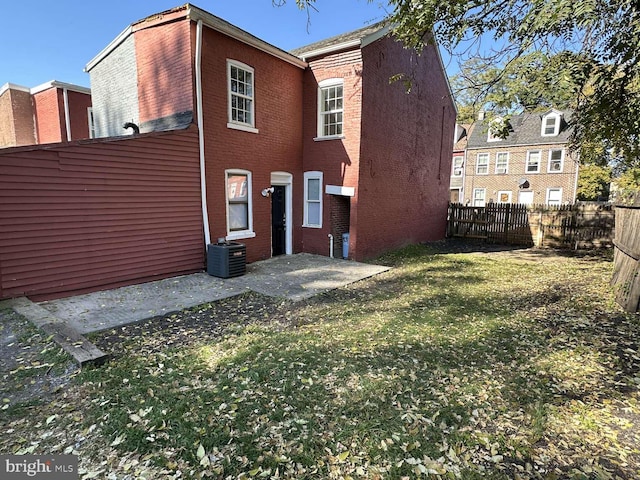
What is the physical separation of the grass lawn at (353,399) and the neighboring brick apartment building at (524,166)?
2145 cm

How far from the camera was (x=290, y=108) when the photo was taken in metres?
10.6

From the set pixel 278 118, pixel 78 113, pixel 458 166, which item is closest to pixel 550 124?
pixel 458 166

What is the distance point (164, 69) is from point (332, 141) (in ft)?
16.4

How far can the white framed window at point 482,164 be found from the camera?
27469 mm

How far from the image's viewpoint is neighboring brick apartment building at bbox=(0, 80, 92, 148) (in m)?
13.5

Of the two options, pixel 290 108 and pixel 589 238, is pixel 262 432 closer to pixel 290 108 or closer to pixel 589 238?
pixel 290 108

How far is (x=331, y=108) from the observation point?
10.6m

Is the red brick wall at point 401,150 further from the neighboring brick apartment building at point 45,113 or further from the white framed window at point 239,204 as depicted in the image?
the neighboring brick apartment building at point 45,113

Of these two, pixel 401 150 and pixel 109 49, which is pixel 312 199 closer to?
pixel 401 150

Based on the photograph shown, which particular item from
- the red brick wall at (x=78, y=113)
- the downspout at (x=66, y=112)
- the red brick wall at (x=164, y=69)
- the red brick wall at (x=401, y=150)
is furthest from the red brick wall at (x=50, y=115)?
the red brick wall at (x=401, y=150)

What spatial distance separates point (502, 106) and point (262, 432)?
651cm

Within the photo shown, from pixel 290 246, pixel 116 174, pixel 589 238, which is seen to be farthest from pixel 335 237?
pixel 589 238

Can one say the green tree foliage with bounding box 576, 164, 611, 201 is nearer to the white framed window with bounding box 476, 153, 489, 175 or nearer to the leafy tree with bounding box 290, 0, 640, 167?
the white framed window with bounding box 476, 153, 489, 175

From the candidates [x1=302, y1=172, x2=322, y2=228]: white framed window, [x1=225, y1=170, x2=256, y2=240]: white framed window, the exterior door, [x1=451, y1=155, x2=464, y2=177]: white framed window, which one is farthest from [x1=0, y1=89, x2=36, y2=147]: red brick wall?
[x1=451, y1=155, x2=464, y2=177]: white framed window
